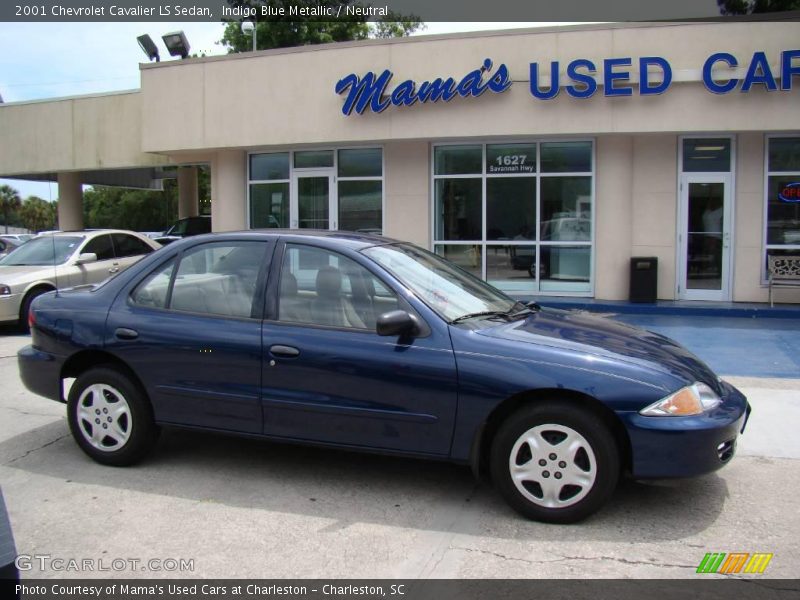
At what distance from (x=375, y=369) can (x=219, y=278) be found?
1365 millimetres

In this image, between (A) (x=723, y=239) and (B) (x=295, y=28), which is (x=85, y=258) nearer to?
(A) (x=723, y=239)

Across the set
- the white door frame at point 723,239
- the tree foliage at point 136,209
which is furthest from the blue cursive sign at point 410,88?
the tree foliage at point 136,209

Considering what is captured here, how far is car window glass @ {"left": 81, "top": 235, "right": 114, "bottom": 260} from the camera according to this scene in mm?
12042

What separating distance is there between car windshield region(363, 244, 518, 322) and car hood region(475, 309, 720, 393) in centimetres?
26

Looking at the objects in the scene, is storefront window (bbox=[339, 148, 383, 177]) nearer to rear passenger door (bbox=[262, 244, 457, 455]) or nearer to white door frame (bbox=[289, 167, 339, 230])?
white door frame (bbox=[289, 167, 339, 230])

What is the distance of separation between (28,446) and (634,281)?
9735 millimetres

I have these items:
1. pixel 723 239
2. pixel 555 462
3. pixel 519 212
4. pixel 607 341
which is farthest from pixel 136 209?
pixel 555 462

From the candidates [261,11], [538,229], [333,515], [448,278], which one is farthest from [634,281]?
[261,11]

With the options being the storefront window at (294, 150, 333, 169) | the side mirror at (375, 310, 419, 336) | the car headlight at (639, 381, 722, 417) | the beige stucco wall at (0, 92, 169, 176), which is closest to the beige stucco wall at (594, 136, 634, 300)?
the storefront window at (294, 150, 333, 169)

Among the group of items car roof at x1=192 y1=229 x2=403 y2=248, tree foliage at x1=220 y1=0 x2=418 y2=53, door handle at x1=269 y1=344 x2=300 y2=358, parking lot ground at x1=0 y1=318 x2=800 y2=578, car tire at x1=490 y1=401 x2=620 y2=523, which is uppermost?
tree foliage at x1=220 y1=0 x2=418 y2=53

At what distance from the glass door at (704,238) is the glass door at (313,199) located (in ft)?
21.5

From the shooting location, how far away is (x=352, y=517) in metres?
4.19

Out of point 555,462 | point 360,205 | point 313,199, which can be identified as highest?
point 313,199

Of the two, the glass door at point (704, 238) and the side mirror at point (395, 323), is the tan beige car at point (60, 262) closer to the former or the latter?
the side mirror at point (395, 323)
